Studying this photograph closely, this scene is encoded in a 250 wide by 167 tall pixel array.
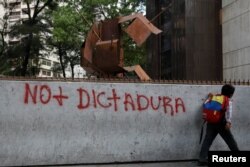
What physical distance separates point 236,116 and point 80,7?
2737cm

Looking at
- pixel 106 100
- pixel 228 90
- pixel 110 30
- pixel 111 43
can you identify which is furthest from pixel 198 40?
pixel 228 90

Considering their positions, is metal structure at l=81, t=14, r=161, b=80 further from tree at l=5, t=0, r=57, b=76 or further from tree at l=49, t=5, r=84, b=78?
tree at l=5, t=0, r=57, b=76

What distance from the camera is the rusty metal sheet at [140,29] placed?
11992mm

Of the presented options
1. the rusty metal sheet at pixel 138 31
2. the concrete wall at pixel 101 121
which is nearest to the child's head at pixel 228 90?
the concrete wall at pixel 101 121

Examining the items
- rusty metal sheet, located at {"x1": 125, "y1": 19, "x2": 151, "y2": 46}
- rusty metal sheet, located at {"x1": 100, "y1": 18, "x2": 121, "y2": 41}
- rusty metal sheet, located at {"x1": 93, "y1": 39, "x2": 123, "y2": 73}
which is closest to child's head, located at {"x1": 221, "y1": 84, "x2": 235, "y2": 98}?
rusty metal sheet, located at {"x1": 125, "y1": 19, "x2": 151, "y2": 46}

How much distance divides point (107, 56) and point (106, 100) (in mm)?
3379

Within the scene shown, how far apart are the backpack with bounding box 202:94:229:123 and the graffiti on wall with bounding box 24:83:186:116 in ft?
3.44

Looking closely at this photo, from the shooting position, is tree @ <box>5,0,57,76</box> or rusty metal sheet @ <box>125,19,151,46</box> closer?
rusty metal sheet @ <box>125,19,151,46</box>

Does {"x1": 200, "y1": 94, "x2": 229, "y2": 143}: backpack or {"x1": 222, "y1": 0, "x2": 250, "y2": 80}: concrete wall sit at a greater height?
{"x1": 222, "y1": 0, "x2": 250, "y2": 80}: concrete wall

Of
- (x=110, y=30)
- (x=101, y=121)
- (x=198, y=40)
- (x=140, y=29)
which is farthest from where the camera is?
(x=198, y=40)

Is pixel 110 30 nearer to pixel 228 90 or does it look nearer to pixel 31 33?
pixel 228 90

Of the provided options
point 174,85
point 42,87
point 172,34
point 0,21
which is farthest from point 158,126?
point 0,21

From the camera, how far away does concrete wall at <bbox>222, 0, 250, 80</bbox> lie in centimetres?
1986

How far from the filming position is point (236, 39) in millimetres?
20844
